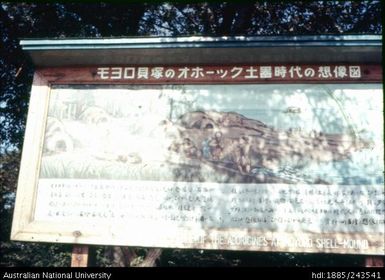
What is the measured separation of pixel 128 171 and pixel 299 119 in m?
2.34

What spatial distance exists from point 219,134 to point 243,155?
0.43 m

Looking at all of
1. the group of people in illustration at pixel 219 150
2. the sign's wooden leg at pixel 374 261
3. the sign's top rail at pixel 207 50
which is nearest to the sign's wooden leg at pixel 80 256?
the group of people in illustration at pixel 219 150

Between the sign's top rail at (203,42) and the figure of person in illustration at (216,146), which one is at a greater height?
the sign's top rail at (203,42)

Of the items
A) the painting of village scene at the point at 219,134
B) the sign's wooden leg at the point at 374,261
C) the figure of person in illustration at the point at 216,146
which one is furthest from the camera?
the figure of person in illustration at the point at 216,146

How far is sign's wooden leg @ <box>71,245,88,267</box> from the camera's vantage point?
5.36 metres

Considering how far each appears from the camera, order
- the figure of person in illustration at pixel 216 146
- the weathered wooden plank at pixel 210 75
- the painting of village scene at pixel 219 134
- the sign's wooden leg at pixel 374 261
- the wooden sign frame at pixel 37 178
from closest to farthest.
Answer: the sign's wooden leg at pixel 374 261
the wooden sign frame at pixel 37 178
the painting of village scene at pixel 219 134
the figure of person in illustration at pixel 216 146
the weathered wooden plank at pixel 210 75

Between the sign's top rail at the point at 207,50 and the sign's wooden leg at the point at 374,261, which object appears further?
the sign's top rail at the point at 207,50

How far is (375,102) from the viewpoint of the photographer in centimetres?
551

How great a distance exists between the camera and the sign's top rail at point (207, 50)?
5430 mm

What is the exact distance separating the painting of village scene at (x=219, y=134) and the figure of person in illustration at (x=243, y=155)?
0.04ft

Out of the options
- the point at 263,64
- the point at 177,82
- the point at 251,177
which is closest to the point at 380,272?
the point at 251,177

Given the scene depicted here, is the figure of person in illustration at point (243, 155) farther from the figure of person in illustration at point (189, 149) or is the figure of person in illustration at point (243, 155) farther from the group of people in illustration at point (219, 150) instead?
the figure of person in illustration at point (189, 149)

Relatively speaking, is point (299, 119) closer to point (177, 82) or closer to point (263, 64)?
point (263, 64)

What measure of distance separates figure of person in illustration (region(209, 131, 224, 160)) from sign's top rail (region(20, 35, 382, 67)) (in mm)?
1061
